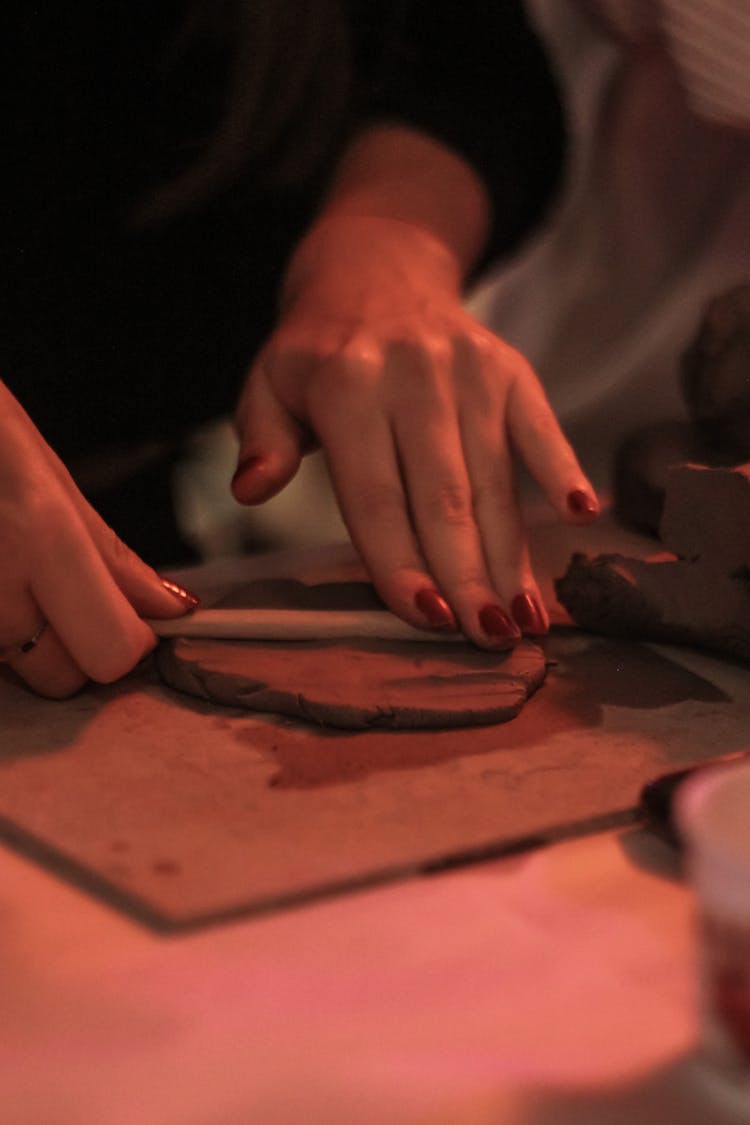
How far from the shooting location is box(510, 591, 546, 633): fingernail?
0.69 m

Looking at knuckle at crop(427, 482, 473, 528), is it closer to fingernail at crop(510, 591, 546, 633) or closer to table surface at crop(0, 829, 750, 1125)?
fingernail at crop(510, 591, 546, 633)

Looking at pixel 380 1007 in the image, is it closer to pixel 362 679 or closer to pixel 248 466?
pixel 362 679

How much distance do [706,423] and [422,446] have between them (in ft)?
0.90

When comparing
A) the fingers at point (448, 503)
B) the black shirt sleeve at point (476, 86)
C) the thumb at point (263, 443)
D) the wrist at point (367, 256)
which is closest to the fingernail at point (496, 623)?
the fingers at point (448, 503)

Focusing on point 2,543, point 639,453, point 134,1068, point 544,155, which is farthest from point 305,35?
point 134,1068

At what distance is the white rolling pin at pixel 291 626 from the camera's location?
667 mm

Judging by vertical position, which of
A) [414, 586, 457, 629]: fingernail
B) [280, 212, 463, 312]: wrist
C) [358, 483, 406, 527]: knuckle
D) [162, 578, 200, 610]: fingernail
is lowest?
[414, 586, 457, 629]: fingernail

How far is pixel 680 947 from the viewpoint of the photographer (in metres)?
0.43

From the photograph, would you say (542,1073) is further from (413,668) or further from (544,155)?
(544,155)

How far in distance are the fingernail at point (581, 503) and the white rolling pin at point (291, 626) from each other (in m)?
0.09

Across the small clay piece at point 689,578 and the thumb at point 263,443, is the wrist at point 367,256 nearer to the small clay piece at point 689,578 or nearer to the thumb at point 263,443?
the thumb at point 263,443

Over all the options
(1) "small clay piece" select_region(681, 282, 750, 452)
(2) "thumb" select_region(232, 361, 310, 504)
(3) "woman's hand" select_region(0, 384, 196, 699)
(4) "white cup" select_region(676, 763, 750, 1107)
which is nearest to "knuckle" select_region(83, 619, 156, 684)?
(3) "woman's hand" select_region(0, 384, 196, 699)

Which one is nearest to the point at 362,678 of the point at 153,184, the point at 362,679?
the point at 362,679

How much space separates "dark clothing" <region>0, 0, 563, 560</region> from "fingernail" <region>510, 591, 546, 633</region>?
1.36 ft
